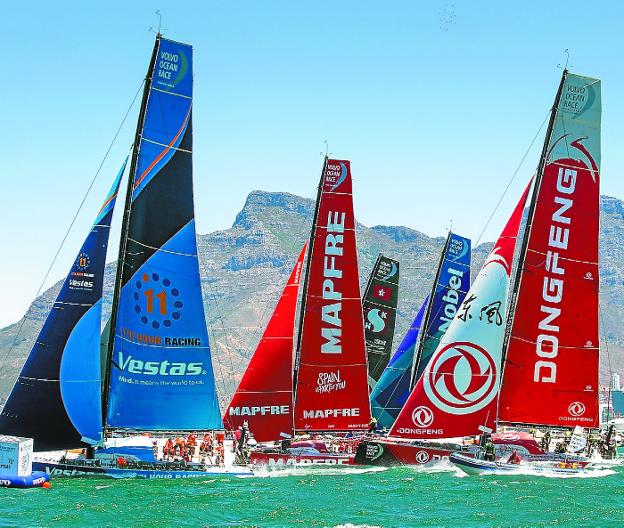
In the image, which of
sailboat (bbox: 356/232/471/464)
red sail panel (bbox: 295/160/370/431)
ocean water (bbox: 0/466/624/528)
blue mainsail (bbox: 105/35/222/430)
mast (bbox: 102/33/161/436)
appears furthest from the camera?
sailboat (bbox: 356/232/471/464)

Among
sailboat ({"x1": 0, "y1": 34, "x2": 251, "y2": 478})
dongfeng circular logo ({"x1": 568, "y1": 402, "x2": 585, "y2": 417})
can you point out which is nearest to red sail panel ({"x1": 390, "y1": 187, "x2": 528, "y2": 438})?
dongfeng circular logo ({"x1": 568, "y1": 402, "x2": 585, "y2": 417})

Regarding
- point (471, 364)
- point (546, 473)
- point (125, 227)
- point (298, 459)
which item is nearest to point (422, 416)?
point (471, 364)

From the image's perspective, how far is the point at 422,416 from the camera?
42500 mm

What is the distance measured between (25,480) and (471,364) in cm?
1612

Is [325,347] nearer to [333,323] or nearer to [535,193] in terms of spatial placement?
[333,323]

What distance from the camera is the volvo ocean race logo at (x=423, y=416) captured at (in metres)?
42.4

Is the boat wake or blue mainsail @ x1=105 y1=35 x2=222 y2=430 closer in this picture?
blue mainsail @ x1=105 y1=35 x2=222 y2=430

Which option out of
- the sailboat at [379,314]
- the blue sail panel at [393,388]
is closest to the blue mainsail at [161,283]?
the blue sail panel at [393,388]

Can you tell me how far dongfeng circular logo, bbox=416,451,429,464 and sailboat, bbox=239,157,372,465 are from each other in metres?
2.73

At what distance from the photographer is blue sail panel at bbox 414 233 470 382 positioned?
56.8m

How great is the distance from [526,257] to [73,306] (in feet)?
52.5

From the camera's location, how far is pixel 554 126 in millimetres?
41562

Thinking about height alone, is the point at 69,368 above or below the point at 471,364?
below

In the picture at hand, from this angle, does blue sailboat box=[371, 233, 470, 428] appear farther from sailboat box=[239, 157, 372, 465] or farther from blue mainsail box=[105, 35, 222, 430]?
blue mainsail box=[105, 35, 222, 430]
